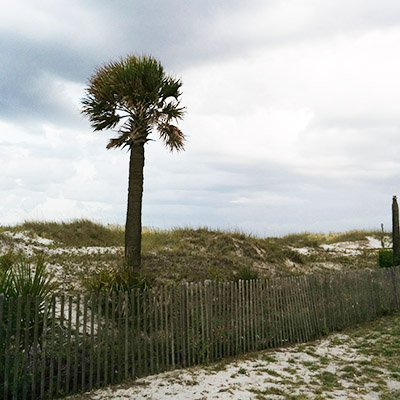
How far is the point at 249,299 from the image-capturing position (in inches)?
391

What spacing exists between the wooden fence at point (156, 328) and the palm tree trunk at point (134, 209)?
166 inches

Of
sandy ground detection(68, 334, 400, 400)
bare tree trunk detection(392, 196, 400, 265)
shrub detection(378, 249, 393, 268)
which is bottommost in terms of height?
sandy ground detection(68, 334, 400, 400)

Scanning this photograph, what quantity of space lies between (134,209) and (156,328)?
6554mm

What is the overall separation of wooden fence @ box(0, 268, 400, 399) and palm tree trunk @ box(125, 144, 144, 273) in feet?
13.9

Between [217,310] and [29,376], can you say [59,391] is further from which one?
[217,310]

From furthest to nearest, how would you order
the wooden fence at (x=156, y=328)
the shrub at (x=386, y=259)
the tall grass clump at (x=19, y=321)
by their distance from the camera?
the shrub at (x=386, y=259)
the wooden fence at (x=156, y=328)
the tall grass clump at (x=19, y=321)

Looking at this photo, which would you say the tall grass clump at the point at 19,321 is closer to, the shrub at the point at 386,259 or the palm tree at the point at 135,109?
the palm tree at the point at 135,109

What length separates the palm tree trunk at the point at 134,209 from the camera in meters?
13.9

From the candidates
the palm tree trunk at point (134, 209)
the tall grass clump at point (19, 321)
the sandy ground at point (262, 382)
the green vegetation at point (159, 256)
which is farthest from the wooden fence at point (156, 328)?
the palm tree trunk at point (134, 209)

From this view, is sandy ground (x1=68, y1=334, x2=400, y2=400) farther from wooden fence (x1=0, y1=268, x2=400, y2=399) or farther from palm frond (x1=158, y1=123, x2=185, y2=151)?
palm frond (x1=158, y1=123, x2=185, y2=151)

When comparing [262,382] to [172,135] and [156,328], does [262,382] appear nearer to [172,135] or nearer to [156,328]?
[156,328]

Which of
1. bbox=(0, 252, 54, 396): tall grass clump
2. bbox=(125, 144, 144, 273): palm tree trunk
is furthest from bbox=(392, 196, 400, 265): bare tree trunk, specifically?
bbox=(0, 252, 54, 396): tall grass clump

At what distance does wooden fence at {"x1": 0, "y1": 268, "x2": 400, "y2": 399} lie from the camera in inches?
268

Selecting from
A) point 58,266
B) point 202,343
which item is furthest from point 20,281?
point 58,266
